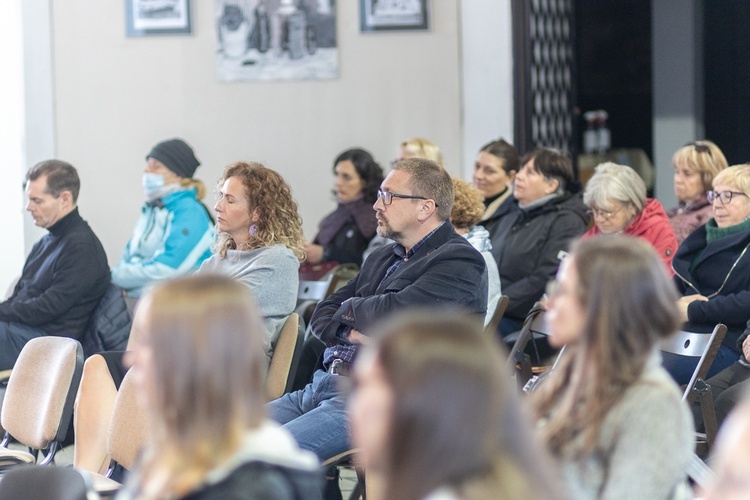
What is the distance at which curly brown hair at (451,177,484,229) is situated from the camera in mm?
4633

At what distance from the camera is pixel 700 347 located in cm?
372

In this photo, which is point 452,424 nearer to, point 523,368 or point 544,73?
point 523,368

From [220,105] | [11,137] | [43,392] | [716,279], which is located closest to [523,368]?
[716,279]

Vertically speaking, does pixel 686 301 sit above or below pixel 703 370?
above

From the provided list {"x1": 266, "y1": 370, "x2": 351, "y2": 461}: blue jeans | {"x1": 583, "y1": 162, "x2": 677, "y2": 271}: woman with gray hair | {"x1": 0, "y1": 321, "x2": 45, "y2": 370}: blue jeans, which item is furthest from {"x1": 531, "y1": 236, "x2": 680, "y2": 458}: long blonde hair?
{"x1": 0, "y1": 321, "x2": 45, "y2": 370}: blue jeans

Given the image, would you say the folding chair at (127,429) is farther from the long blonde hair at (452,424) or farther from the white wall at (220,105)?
the white wall at (220,105)

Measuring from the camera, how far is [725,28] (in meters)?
8.79

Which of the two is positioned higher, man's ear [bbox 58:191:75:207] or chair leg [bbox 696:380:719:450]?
man's ear [bbox 58:191:75:207]

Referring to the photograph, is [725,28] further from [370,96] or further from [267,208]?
[267,208]

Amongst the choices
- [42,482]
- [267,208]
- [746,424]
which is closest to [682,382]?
[267,208]

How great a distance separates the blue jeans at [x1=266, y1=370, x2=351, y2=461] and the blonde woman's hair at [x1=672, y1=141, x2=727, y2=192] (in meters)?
2.62

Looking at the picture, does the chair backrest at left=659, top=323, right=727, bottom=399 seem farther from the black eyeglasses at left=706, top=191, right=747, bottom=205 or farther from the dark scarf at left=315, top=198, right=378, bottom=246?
the dark scarf at left=315, top=198, right=378, bottom=246

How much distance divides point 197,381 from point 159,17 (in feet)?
18.7

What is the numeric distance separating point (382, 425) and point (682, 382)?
2.96 meters
